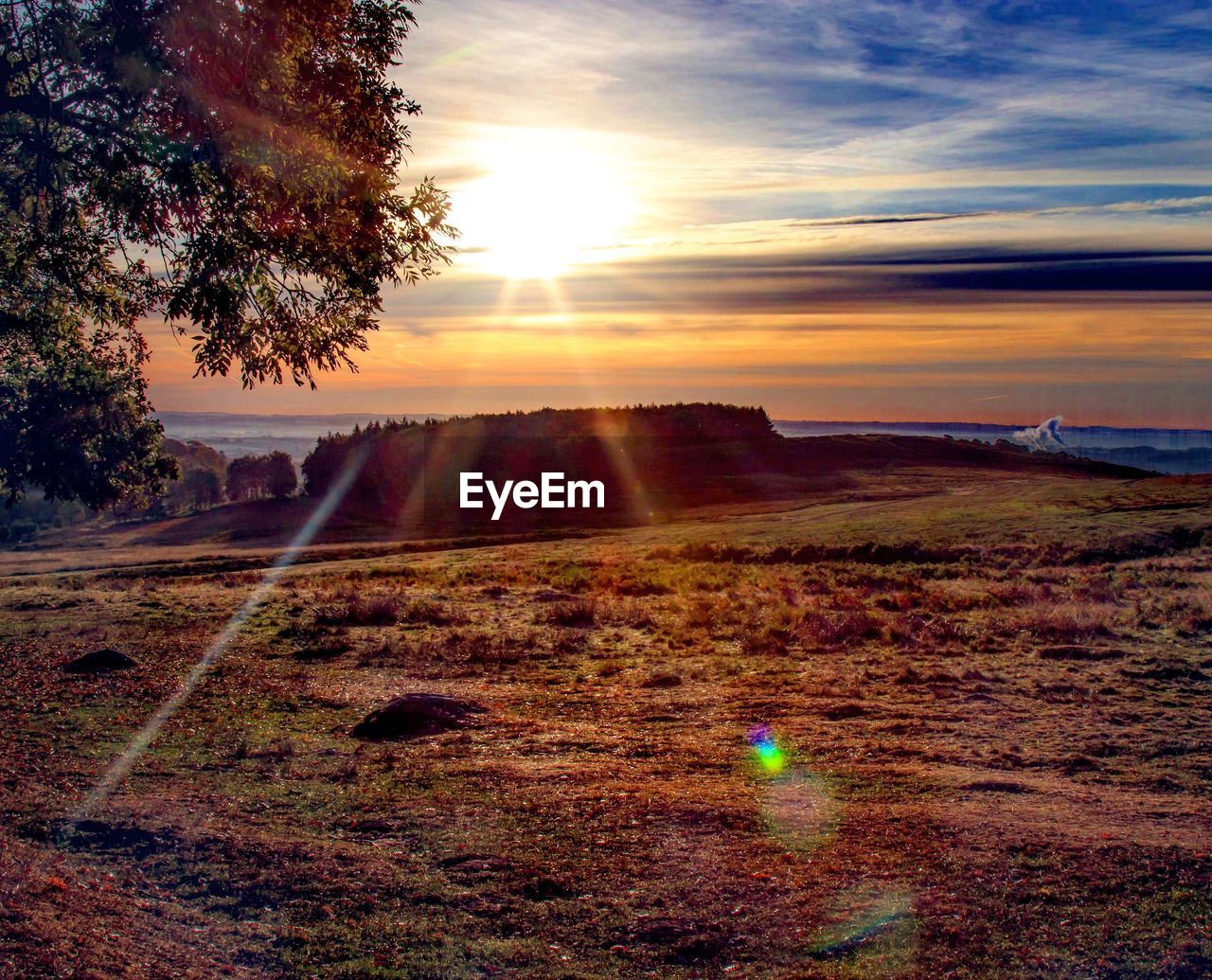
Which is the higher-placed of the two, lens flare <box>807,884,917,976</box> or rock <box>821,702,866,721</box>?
lens flare <box>807,884,917,976</box>

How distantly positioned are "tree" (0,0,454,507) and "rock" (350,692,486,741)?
430cm

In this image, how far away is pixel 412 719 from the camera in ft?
42.5

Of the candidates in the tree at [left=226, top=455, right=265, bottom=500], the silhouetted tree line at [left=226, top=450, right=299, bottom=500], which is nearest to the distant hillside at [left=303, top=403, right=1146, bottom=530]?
the silhouetted tree line at [left=226, top=450, right=299, bottom=500]

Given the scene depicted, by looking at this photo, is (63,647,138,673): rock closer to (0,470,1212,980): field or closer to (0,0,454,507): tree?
(0,470,1212,980): field

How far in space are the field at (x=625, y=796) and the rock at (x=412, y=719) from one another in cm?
31

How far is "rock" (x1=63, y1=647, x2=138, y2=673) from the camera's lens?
16.4 m

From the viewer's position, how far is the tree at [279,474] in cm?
11438

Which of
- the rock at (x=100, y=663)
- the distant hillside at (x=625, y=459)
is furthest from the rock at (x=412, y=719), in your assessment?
the distant hillside at (x=625, y=459)

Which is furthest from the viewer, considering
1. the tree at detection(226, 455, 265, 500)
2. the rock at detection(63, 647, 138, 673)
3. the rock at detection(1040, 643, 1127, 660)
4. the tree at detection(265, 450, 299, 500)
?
the tree at detection(226, 455, 265, 500)

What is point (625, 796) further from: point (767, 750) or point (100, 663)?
point (100, 663)

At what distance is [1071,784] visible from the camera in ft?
34.2

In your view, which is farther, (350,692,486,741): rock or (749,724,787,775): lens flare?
(350,692,486,741): rock

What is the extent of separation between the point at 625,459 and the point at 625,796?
324 ft

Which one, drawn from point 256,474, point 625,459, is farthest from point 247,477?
point 625,459
